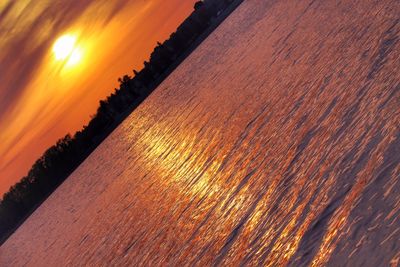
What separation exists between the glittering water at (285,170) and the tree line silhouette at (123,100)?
350ft

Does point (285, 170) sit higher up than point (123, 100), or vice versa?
point (123, 100)

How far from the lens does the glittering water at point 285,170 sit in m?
19.2

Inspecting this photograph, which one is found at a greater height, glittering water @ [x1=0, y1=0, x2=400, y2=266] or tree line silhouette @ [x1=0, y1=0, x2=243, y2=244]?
tree line silhouette @ [x1=0, y1=0, x2=243, y2=244]

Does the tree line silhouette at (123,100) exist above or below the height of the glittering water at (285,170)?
above

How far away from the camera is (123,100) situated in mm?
189875

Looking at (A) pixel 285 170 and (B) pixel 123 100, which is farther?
(B) pixel 123 100

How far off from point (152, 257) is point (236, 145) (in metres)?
12.5

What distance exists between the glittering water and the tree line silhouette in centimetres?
10681

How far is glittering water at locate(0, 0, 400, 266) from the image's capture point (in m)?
19.2

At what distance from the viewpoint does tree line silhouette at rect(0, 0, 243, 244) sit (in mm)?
173625

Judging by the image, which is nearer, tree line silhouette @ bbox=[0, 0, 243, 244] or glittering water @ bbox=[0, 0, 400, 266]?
glittering water @ bbox=[0, 0, 400, 266]

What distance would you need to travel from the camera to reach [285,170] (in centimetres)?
2816

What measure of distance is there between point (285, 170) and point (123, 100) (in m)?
166

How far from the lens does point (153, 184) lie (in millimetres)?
57188
